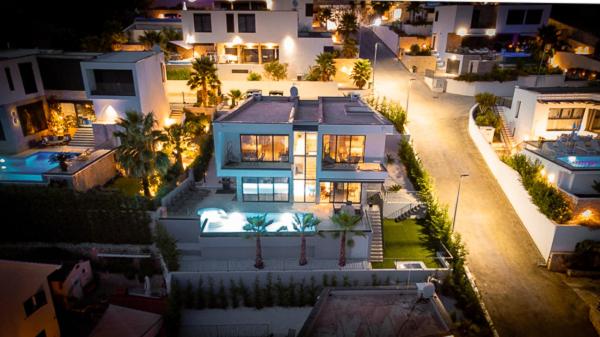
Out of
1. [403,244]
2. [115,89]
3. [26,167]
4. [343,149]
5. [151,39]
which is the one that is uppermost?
[151,39]

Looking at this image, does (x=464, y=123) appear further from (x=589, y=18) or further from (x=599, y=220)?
(x=589, y=18)

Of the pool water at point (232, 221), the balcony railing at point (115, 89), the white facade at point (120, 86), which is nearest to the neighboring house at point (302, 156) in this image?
the pool water at point (232, 221)

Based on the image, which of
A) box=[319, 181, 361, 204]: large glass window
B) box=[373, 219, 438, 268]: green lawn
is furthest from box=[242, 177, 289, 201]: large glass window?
box=[373, 219, 438, 268]: green lawn

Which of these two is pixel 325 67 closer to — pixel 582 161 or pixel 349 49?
pixel 349 49

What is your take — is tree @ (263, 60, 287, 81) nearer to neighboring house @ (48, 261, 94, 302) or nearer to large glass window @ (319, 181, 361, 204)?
large glass window @ (319, 181, 361, 204)

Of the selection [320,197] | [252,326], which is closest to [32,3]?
[320,197]

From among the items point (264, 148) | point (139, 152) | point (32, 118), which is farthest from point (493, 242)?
point (32, 118)
